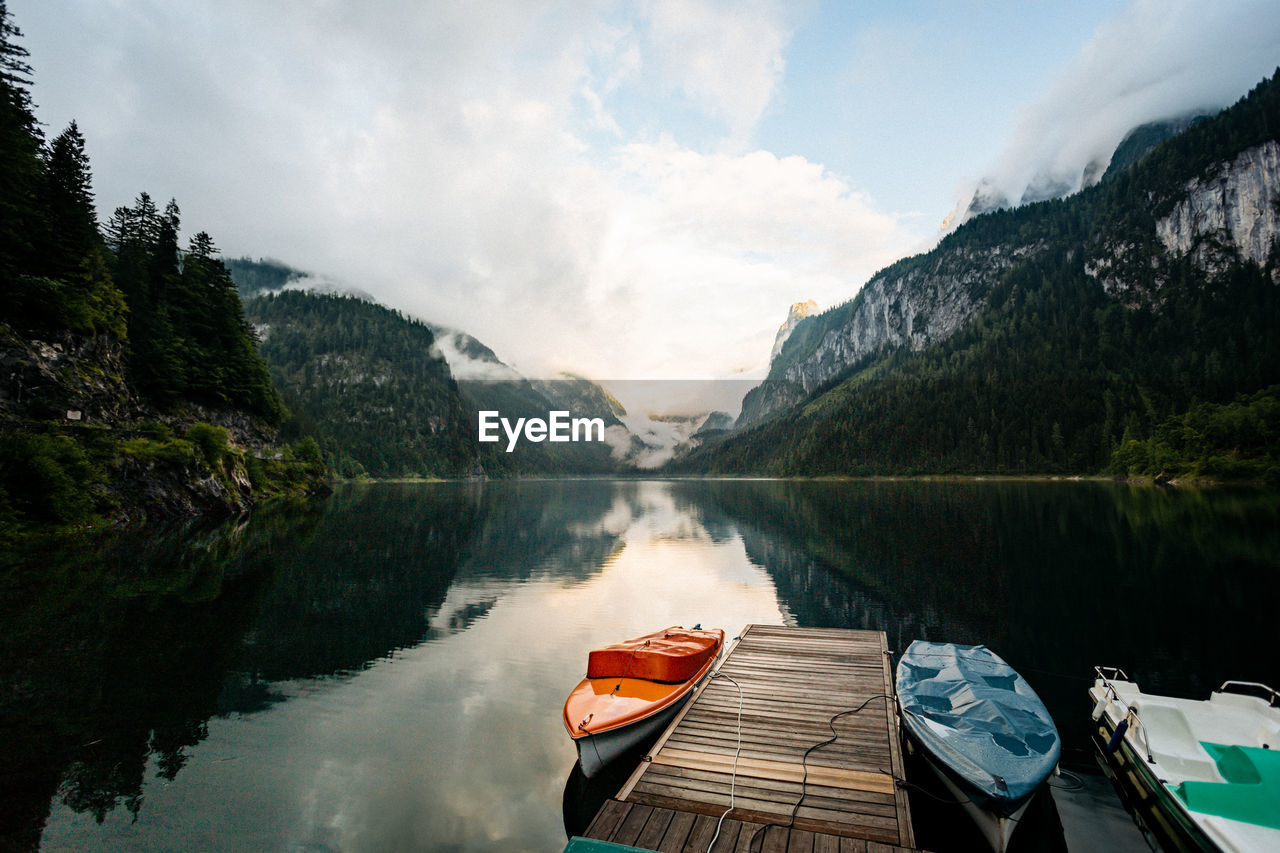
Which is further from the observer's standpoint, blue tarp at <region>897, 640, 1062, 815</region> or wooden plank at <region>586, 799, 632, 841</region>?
blue tarp at <region>897, 640, 1062, 815</region>

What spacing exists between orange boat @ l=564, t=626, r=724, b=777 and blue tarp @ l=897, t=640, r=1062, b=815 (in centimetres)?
565

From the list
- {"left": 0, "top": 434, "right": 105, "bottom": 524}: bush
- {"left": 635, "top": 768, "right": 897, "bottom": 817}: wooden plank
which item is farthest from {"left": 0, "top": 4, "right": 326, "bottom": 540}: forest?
{"left": 635, "top": 768, "right": 897, "bottom": 817}: wooden plank

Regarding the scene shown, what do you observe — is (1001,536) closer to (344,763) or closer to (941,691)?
(941,691)

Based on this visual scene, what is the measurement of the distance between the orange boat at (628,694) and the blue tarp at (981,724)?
5648mm

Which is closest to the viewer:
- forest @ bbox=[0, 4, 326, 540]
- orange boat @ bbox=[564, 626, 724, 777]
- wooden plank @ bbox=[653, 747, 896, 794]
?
wooden plank @ bbox=[653, 747, 896, 794]

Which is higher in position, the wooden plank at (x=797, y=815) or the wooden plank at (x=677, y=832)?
the wooden plank at (x=677, y=832)

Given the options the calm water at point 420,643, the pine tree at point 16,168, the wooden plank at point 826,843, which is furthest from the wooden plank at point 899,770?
the pine tree at point 16,168

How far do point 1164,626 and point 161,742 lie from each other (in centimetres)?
3547

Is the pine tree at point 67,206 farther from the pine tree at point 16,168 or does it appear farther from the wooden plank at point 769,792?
the wooden plank at point 769,792

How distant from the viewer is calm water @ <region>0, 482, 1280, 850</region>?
11.5 m

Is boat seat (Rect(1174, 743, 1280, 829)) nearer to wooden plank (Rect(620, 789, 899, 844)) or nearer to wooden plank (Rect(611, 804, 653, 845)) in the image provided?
wooden plank (Rect(620, 789, 899, 844))

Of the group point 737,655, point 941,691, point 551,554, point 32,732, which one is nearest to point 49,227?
point 551,554

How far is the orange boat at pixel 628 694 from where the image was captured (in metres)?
12.6

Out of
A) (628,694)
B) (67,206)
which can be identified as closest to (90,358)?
(67,206)
